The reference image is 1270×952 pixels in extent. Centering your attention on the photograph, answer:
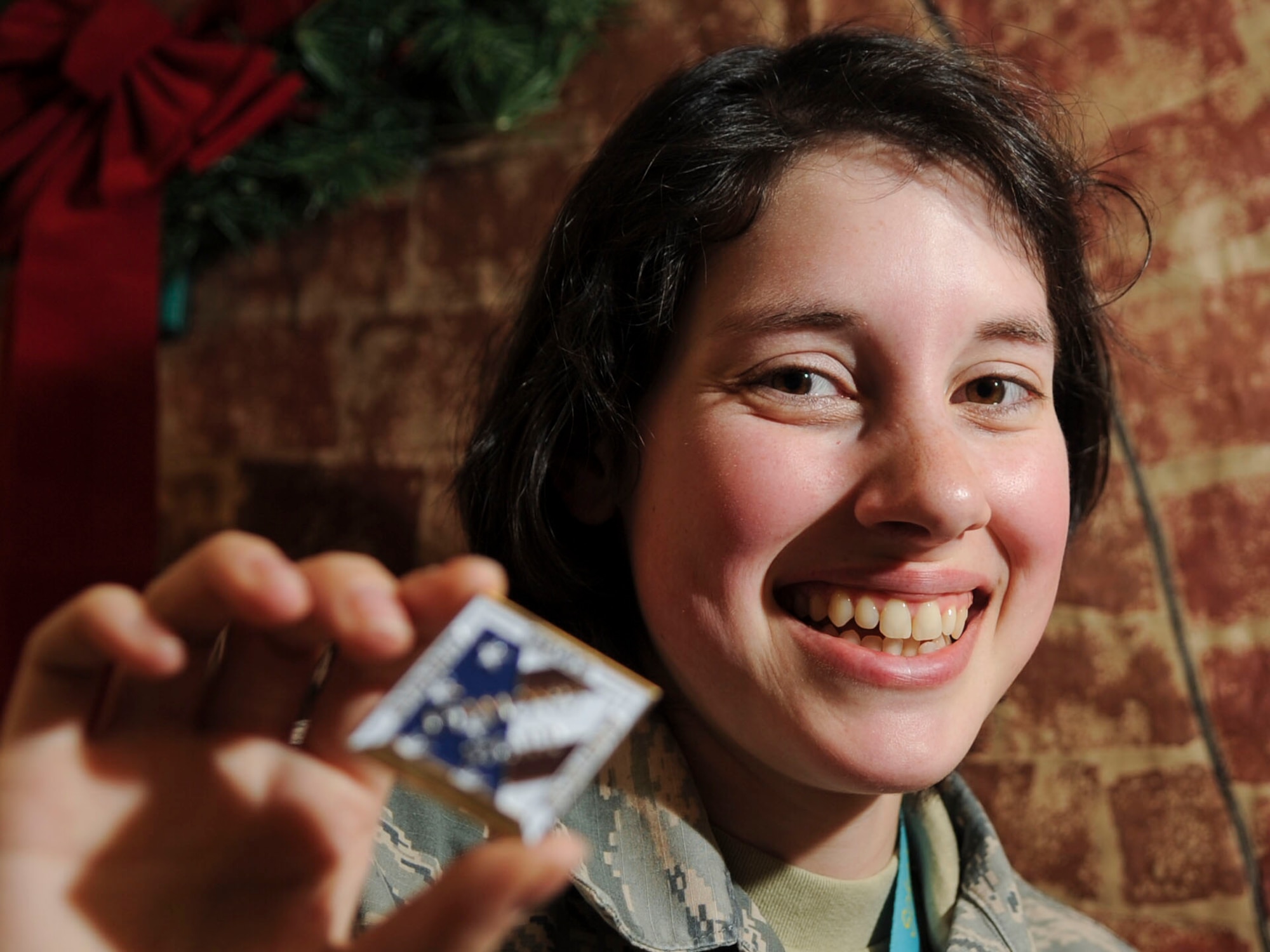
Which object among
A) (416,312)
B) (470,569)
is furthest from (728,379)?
(416,312)

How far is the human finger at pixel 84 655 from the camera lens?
584mm

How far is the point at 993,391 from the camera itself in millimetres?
1057

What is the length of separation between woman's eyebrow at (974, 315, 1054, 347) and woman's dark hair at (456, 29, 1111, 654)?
0.11 m

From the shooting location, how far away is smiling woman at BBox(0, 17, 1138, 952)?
612 millimetres

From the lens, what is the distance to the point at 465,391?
1.59 metres

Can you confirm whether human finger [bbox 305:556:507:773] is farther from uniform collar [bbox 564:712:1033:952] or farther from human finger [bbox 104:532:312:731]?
uniform collar [bbox 564:712:1033:952]

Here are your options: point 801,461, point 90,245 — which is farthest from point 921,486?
point 90,245

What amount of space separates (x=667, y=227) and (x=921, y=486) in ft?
1.29

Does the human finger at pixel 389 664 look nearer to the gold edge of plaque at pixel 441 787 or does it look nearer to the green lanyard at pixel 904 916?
the gold edge of plaque at pixel 441 787

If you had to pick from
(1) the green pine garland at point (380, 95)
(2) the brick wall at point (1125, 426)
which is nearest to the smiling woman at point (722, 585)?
(2) the brick wall at point (1125, 426)

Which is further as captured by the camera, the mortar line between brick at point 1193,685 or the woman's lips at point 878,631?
the mortar line between brick at point 1193,685

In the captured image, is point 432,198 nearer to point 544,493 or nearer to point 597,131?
point 597,131

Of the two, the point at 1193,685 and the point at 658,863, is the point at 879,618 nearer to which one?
the point at 658,863

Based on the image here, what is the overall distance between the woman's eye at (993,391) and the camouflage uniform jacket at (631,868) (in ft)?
1.49
